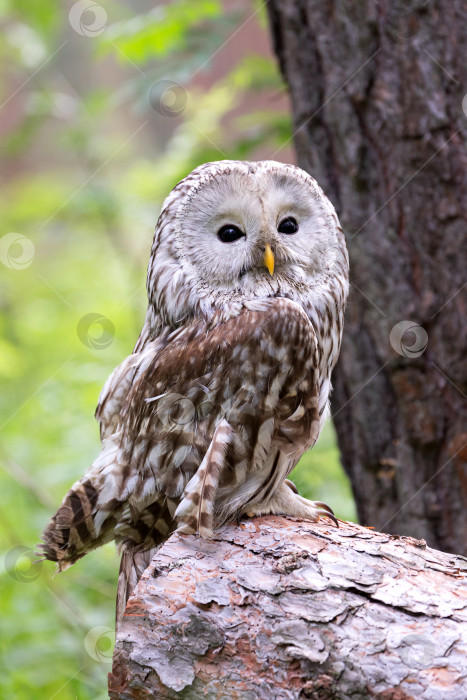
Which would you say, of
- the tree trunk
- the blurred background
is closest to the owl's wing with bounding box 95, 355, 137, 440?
the blurred background

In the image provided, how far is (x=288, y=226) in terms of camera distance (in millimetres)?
2260

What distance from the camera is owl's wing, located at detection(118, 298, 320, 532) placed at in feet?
6.93

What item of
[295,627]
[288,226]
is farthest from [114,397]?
[295,627]

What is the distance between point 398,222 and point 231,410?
1.28m

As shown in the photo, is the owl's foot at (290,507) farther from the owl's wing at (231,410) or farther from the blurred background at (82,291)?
the blurred background at (82,291)

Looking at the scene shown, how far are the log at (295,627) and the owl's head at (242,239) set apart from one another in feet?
2.53

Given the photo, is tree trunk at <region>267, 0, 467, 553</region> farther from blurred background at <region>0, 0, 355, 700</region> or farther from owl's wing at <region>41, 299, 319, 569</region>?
owl's wing at <region>41, 299, 319, 569</region>

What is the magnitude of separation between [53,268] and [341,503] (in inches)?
215

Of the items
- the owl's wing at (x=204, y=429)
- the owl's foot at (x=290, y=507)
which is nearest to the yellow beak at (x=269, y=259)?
the owl's wing at (x=204, y=429)

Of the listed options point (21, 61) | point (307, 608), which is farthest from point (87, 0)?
point (307, 608)

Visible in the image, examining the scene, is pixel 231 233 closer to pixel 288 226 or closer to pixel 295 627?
pixel 288 226

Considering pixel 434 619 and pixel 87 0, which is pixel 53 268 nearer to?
pixel 87 0

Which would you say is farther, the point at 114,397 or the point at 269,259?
the point at 114,397

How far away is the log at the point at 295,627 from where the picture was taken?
1680 mm
